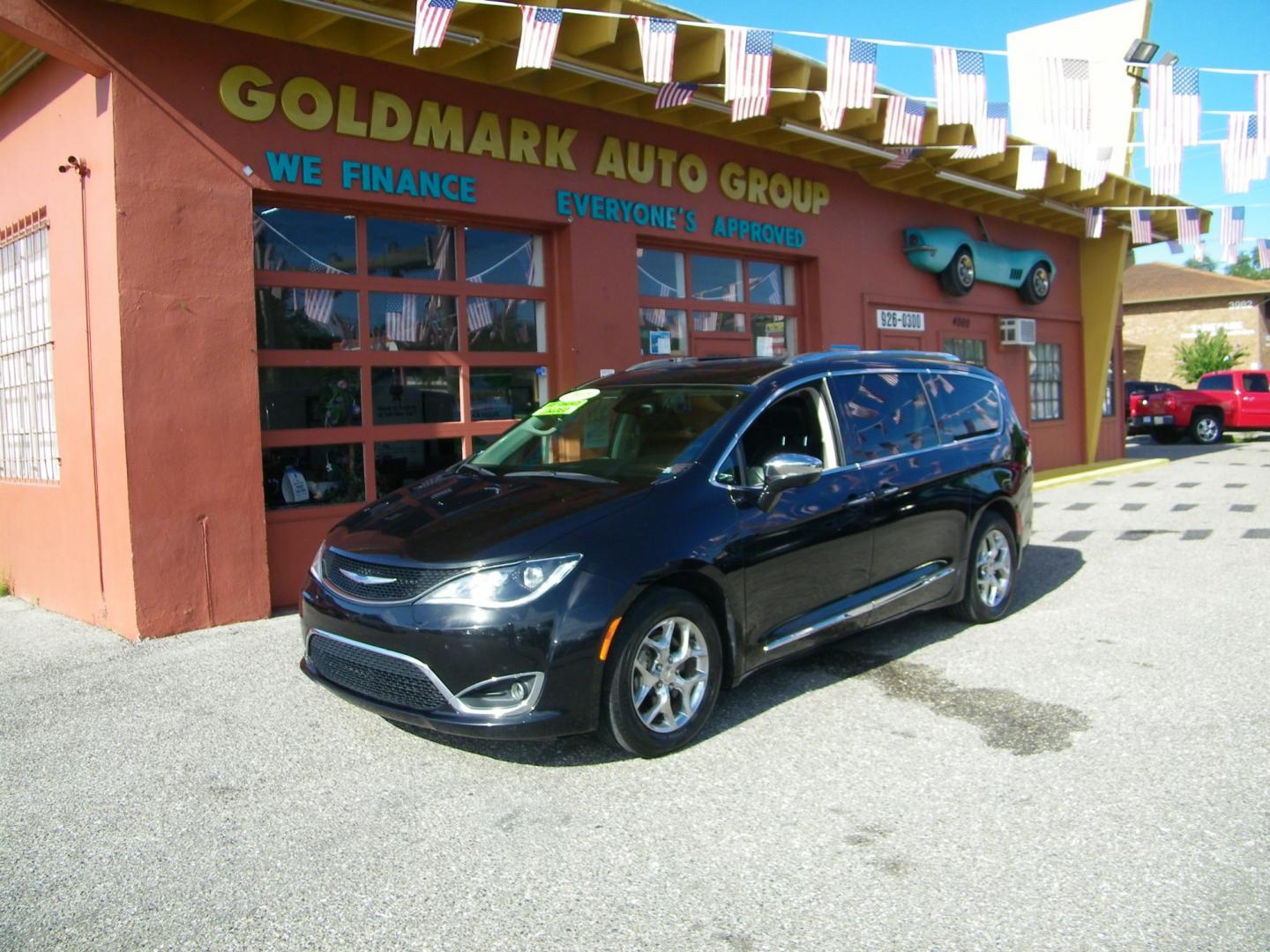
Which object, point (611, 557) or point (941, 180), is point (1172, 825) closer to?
point (611, 557)

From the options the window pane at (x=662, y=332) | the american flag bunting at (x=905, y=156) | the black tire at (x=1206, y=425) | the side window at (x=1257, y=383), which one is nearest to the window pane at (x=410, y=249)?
the window pane at (x=662, y=332)

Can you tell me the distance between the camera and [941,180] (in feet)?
42.3

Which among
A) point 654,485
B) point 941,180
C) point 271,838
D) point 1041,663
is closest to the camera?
point 271,838

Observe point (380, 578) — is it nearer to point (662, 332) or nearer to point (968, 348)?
point (662, 332)

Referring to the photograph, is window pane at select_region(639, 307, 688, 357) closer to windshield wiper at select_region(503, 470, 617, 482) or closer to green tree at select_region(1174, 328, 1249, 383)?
windshield wiper at select_region(503, 470, 617, 482)

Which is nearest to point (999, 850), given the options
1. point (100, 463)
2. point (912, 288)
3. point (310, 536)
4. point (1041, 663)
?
point (1041, 663)

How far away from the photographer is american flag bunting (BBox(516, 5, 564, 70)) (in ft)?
22.6

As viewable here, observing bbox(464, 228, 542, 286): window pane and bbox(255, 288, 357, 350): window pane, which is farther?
bbox(464, 228, 542, 286): window pane

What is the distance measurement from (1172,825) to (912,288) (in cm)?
1044

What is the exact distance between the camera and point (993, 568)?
659 cm

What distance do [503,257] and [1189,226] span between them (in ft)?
36.2

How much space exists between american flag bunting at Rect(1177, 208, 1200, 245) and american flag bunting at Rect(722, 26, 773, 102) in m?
9.35

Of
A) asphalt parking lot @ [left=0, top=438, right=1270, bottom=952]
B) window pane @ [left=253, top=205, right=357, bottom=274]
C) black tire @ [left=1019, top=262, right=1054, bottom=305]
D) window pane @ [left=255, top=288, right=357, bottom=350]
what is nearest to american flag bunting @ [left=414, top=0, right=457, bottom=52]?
window pane @ [left=253, top=205, right=357, bottom=274]

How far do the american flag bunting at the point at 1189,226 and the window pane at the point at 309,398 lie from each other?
1240 centimetres
